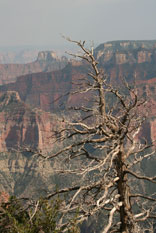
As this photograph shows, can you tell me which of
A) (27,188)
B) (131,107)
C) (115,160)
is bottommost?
(27,188)

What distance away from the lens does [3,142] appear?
12656 cm

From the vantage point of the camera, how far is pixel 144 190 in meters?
92.5

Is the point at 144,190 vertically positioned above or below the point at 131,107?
below

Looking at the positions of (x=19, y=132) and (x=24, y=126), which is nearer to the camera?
(x=19, y=132)

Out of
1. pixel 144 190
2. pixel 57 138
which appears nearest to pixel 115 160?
pixel 57 138

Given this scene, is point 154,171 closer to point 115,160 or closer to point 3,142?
point 3,142

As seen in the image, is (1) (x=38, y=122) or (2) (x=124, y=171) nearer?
(2) (x=124, y=171)

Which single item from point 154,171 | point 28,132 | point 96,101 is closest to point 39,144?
point 28,132

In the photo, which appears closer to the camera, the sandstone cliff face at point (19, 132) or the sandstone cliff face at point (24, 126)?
the sandstone cliff face at point (19, 132)

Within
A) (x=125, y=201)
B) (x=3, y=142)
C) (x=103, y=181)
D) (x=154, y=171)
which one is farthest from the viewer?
(x=3, y=142)

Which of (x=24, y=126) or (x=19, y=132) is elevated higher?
(x=24, y=126)

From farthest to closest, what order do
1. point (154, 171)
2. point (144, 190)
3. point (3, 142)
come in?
point (3, 142)
point (154, 171)
point (144, 190)

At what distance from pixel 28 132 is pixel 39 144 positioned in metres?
7.27

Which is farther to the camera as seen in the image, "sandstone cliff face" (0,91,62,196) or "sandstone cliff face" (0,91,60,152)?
"sandstone cliff face" (0,91,60,152)
